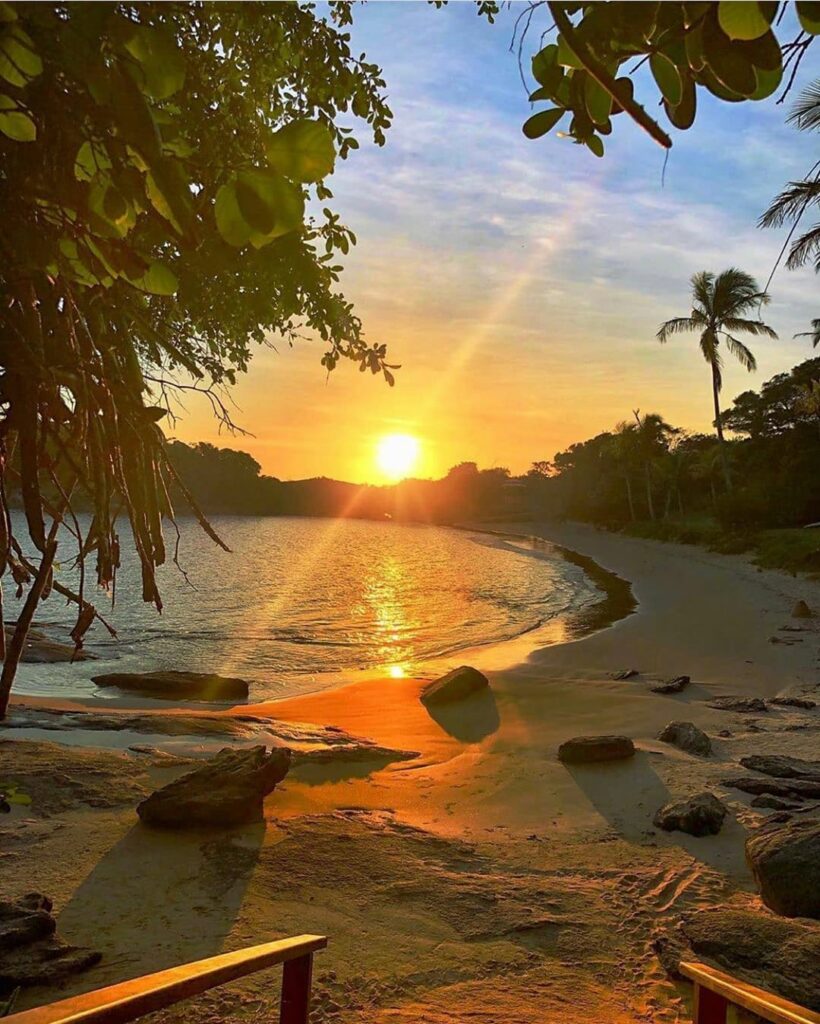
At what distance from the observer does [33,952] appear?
3205 mm

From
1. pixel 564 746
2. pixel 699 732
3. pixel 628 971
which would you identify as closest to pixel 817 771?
pixel 699 732

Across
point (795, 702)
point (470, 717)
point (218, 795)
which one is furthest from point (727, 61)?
point (795, 702)

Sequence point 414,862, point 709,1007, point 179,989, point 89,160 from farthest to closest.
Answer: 1. point 414,862
2. point 709,1007
3. point 179,989
4. point 89,160

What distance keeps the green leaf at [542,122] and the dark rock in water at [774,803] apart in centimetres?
615

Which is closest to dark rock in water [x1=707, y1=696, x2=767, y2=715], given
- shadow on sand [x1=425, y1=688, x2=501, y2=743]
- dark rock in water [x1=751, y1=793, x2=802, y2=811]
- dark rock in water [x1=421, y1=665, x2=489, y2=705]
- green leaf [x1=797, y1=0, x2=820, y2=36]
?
shadow on sand [x1=425, y1=688, x2=501, y2=743]

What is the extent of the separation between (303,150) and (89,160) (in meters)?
0.46

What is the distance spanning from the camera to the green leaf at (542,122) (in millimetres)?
1348

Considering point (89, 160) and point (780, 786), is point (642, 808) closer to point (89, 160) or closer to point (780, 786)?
point (780, 786)

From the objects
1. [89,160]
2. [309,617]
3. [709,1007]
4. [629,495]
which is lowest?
[309,617]

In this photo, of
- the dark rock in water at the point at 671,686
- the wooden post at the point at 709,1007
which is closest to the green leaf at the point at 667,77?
the wooden post at the point at 709,1007

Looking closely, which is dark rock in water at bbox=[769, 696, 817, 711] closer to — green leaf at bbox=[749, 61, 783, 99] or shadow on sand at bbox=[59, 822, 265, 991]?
shadow on sand at bbox=[59, 822, 265, 991]

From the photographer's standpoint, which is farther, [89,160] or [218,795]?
[218,795]

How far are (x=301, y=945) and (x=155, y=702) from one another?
1157cm

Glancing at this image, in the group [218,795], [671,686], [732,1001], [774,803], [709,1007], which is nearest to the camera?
[732,1001]
